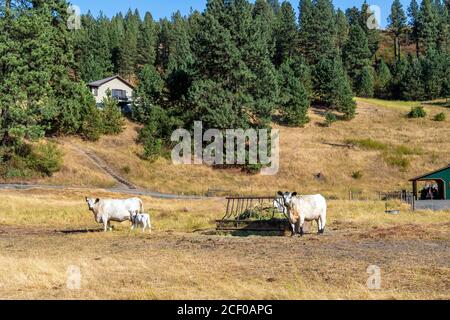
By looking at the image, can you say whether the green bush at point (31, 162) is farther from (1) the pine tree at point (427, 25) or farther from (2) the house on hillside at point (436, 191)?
(1) the pine tree at point (427, 25)

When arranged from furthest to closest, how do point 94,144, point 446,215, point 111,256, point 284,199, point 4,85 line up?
1. point 94,144
2. point 4,85
3. point 446,215
4. point 284,199
5. point 111,256

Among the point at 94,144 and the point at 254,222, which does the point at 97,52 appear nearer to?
the point at 94,144

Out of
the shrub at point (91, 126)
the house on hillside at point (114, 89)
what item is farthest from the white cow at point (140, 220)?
the house on hillside at point (114, 89)

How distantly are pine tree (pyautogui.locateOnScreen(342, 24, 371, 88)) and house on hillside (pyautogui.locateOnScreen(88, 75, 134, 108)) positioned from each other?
50.3 m

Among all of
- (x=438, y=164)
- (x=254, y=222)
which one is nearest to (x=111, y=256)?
(x=254, y=222)

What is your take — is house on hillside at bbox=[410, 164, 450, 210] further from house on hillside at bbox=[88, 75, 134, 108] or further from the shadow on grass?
the shadow on grass

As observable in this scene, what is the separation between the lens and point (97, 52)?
112000 millimetres

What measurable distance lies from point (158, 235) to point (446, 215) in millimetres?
18292

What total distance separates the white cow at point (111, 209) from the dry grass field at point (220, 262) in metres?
0.77

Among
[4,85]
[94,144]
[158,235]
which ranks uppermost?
[4,85]

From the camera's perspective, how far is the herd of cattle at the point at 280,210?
22766 mm

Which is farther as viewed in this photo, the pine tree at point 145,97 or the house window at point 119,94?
the house window at point 119,94

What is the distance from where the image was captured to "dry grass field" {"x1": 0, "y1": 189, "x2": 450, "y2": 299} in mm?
11867

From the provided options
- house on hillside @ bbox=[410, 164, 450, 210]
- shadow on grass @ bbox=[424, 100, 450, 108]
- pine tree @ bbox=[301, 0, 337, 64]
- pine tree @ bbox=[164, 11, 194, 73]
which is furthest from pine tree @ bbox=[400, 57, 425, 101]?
house on hillside @ bbox=[410, 164, 450, 210]
